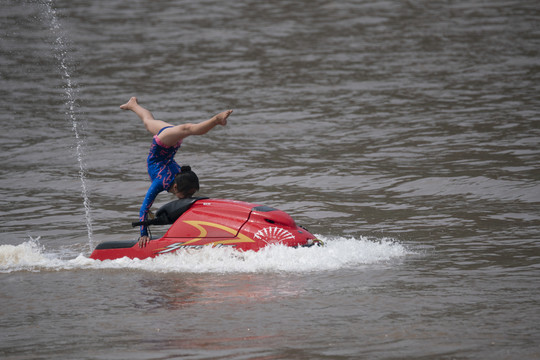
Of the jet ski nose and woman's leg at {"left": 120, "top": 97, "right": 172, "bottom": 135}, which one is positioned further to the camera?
woman's leg at {"left": 120, "top": 97, "right": 172, "bottom": 135}

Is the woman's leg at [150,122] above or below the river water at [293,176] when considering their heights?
above

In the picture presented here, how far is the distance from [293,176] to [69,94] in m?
8.83

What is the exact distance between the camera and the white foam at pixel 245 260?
8992mm

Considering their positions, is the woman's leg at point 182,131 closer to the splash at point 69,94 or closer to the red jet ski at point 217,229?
the red jet ski at point 217,229

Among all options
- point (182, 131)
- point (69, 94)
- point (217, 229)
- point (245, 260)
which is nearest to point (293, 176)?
point (182, 131)

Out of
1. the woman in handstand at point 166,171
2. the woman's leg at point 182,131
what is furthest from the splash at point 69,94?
→ the woman's leg at point 182,131

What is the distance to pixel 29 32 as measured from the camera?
29.0m

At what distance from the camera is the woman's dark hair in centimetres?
965

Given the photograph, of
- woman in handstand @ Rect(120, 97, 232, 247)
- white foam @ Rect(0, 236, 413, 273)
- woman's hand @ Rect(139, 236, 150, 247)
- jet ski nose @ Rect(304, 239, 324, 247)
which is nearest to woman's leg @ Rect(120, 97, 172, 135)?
woman in handstand @ Rect(120, 97, 232, 247)

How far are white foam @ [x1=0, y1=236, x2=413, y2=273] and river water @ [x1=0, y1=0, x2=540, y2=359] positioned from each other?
0.02 m

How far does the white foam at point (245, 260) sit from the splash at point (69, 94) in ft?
3.35

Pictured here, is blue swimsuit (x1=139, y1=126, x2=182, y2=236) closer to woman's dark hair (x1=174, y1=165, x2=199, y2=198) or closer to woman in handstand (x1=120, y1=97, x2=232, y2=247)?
woman in handstand (x1=120, y1=97, x2=232, y2=247)

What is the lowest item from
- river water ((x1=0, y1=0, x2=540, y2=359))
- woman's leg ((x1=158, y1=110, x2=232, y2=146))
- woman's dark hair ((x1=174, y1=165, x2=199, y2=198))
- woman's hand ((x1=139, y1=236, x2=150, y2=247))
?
river water ((x1=0, y1=0, x2=540, y2=359))

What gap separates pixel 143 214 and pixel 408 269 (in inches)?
119
